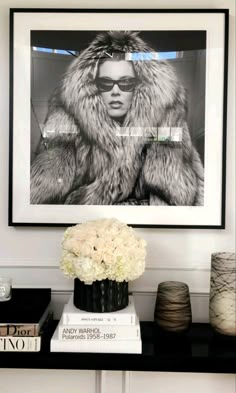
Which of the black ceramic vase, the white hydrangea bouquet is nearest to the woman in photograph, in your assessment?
the white hydrangea bouquet

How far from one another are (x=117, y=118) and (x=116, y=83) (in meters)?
0.13

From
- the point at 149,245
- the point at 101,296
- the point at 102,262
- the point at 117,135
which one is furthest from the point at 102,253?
the point at 117,135

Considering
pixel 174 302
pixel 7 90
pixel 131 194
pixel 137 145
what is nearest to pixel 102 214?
pixel 131 194

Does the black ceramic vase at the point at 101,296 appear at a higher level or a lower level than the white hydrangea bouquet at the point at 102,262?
lower

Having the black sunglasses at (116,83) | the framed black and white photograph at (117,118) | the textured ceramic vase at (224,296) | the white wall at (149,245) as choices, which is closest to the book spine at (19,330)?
the white wall at (149,245)

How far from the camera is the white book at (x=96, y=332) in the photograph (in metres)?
1.17

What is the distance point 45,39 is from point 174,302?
41.3 inches

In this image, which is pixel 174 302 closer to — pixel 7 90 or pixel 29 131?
pixel 29 131

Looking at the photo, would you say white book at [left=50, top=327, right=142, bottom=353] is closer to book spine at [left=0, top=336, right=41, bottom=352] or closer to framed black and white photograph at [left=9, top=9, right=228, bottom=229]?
book spine at [left=0, top=336, right=41, bottom=352]

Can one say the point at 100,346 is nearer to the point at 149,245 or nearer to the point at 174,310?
the point at 174,310

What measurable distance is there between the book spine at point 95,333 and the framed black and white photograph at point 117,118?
405mm

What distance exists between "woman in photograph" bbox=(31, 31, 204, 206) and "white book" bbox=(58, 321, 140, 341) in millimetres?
455

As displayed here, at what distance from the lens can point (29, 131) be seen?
1431 millimetres

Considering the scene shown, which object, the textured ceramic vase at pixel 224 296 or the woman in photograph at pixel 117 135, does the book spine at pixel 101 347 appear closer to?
the textured ceramic vase at pixel 224 296
